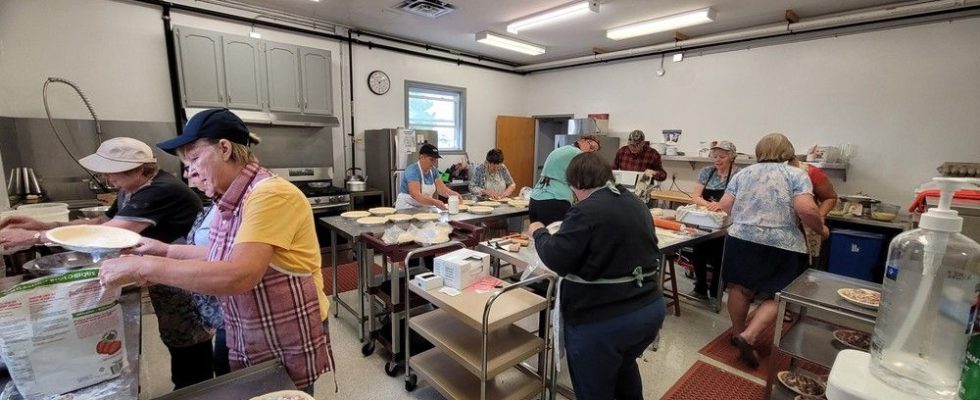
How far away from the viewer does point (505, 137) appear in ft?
24.2

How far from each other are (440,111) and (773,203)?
5208mm

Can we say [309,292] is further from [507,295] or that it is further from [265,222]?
[507,295]

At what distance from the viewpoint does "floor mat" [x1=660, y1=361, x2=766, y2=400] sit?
2482 millimetres

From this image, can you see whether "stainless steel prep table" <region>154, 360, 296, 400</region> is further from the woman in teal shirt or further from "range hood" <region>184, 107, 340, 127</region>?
"range hood" <region>184, 107, 340, 127</region>

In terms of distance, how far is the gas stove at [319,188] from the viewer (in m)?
4.68

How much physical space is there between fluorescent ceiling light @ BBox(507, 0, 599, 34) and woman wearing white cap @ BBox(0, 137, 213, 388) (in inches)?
149

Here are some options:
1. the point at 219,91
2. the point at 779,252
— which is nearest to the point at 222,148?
the point at 779,252

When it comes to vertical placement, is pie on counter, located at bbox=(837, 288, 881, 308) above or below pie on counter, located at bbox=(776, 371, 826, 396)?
above

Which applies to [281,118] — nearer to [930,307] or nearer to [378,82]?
[378,82]

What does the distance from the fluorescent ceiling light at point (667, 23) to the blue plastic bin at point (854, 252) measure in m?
2.65

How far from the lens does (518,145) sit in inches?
299

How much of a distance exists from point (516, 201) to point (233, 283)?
3.47 metres

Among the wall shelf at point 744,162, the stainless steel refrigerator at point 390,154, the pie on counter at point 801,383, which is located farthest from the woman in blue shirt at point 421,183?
the wall shelf at point 744,162

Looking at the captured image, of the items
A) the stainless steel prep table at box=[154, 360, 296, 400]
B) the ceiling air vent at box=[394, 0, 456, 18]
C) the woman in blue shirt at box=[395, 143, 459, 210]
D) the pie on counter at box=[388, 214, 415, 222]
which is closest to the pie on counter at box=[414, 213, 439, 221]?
the pie on counter at box=[388, 214, 415, 222]
